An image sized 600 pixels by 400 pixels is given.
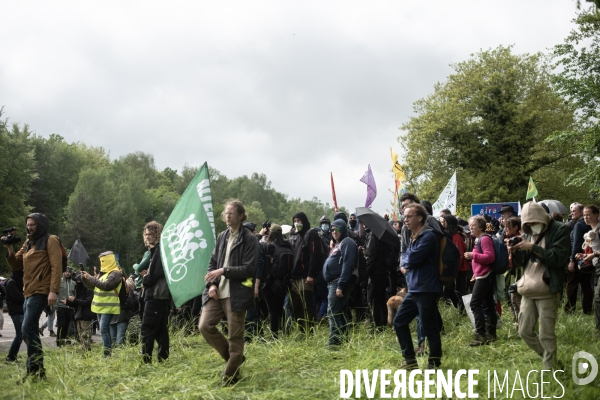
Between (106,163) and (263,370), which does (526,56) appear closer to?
(263,370)

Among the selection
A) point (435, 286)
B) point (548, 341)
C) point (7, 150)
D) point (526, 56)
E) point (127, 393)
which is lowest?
point (127, 393)

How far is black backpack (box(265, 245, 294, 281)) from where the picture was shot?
10883mm

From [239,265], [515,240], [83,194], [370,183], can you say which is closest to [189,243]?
[239,265]

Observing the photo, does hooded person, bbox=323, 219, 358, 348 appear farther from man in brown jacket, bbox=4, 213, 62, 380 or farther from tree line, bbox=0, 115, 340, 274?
tree line, bbox=0, 115, 340, 274

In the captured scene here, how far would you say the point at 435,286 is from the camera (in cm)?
737

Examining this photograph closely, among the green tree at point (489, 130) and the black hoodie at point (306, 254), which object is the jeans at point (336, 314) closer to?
the black hoodie at point (306, 254)

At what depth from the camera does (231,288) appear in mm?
7281

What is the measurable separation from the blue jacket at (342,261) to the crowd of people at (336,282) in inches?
0.6

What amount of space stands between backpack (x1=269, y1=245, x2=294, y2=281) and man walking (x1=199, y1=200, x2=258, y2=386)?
3.32 m

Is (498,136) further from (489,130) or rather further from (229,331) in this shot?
(229,331)

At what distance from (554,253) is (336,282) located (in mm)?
3163

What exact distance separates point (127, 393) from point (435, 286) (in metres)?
3.44

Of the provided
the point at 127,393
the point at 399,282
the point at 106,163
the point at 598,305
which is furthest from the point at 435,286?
the point at 106,163

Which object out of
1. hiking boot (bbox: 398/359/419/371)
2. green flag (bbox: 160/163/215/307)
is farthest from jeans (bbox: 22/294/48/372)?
hiking boot (bbox: 398/359/419/371)
